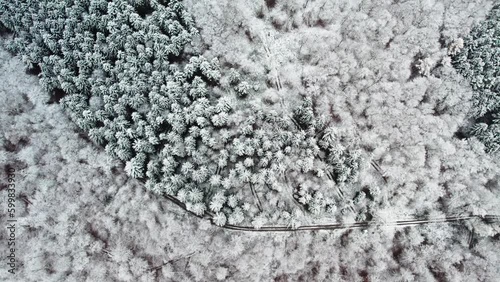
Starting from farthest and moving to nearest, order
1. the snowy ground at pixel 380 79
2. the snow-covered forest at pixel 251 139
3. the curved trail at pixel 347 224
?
the snowy ground at pixel 380 79 < the curved trail at pixel 347 224 < the snow-covered forest at pixel 251 139

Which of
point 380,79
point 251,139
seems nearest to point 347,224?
point 251,139

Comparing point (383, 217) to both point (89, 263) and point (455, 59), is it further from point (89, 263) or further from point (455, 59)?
point (89, 263)

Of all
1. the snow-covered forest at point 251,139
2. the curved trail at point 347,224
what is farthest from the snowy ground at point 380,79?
the curved trail at point 347,224

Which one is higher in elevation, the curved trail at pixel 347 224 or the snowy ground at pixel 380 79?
the snowy ground at pixel 380 79

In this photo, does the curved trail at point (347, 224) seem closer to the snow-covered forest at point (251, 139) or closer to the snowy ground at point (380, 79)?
the snow-covered forest at point (251, 139)

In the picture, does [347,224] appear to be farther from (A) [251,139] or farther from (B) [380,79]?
(B) [380,79]

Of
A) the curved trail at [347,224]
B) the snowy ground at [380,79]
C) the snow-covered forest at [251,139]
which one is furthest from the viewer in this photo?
the snowy ground at [380,79]

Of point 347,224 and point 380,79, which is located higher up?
point 380,79

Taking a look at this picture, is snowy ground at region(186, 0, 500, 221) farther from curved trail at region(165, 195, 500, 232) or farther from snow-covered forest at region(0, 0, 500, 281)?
curved trail at region(165, 195, 500, 232)

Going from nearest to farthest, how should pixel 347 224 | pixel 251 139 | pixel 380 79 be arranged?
pixel 347 224
pixel 251 139
pixel 380 79

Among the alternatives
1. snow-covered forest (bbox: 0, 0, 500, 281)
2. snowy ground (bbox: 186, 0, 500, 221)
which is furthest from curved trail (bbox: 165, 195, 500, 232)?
snowy ground (bbox: 186, 0, 500, 221)
